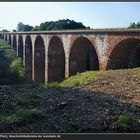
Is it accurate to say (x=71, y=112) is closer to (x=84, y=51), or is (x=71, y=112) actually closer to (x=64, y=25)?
(x=84, y=51)

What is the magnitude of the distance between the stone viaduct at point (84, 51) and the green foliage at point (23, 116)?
9400mm

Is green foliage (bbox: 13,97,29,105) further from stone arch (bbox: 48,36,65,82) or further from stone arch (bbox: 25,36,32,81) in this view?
stone arch (bbox: 25,36,32,81)

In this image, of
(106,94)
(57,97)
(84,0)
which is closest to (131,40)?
(106,94)

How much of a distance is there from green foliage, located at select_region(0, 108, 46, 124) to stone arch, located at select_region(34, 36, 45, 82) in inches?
933

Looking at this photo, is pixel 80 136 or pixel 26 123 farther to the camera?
pixel 26 123

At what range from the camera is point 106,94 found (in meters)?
11.3

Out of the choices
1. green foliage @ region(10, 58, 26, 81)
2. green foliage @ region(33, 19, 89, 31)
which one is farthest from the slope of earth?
green foliage @ region(33, 19, 89, 31)

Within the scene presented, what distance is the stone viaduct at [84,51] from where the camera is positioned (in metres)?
18.3

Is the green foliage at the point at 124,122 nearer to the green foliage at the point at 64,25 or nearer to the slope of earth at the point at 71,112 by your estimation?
the slope of earth at the point at 71,112

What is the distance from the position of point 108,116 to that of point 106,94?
10.3 feet

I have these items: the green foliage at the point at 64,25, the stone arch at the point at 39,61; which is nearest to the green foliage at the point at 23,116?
the stone arch at the point at 39,61

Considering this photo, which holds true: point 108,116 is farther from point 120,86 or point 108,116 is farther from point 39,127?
point 120,86

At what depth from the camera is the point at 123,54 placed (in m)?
19.1

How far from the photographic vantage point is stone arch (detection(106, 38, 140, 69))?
18.2m
